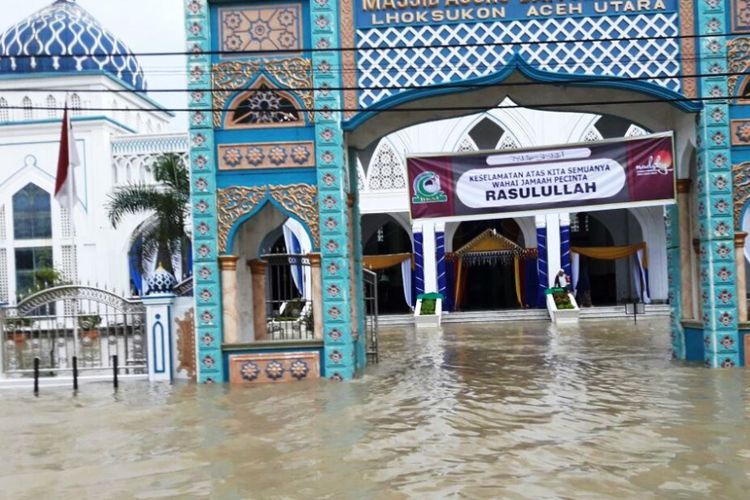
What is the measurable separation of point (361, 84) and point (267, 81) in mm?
1235

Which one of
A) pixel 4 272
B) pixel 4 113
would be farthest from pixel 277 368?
pixel 4 113

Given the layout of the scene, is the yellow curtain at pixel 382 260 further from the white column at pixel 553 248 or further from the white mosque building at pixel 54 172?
the white mosque building at pixel 54 172

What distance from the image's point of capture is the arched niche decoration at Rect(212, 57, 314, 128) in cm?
1088

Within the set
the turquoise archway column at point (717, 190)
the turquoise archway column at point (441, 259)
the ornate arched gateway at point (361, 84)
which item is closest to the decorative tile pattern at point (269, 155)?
the ornate arched gateway at point (361, 84)

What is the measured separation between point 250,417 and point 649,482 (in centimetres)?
432

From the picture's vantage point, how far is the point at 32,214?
2723cm

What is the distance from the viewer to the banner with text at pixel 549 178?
1138cm

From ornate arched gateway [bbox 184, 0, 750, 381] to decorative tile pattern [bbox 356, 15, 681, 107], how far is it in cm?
2

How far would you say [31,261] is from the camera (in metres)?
27.2

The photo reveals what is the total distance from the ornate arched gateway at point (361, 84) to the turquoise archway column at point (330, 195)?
0.05ft

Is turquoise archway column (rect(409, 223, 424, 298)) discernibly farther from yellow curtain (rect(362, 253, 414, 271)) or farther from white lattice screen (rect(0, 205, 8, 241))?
white lattice screen (rect(0, 205, 8, 241))

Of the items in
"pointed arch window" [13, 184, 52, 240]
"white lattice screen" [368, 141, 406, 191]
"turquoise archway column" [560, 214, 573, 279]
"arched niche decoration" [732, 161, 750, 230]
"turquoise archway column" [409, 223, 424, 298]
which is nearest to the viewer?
"arched niche decoration" [732, 161, 750, 230]

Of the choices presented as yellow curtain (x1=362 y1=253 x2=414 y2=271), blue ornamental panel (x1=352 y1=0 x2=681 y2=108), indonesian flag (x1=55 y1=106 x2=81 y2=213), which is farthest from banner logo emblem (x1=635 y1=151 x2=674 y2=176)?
yellow curtain (x1=362 y1=253 x2=414 y2=271)

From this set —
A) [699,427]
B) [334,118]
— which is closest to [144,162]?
[334,118]
